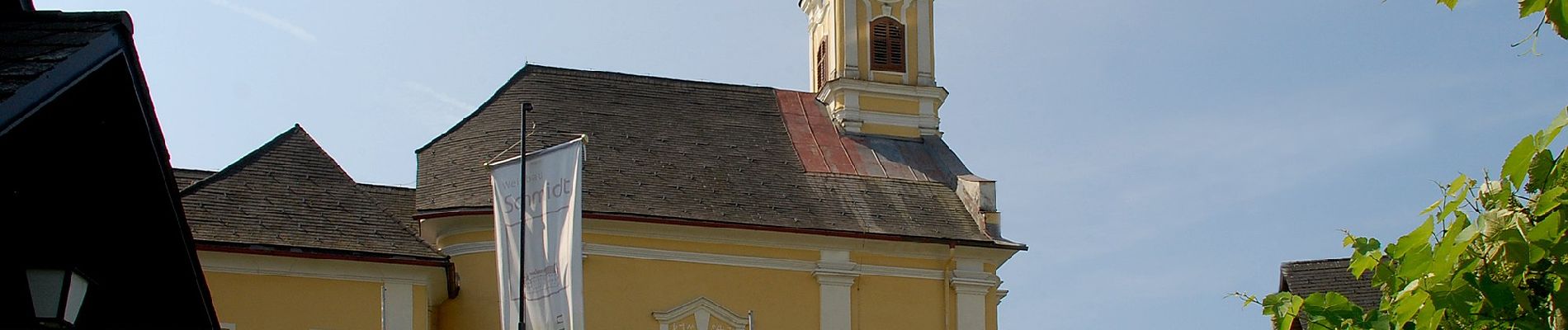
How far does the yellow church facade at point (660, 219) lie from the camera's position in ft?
88.2

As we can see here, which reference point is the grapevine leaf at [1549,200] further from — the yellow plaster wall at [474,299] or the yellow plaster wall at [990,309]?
the yellow plaster wall at [990,309]

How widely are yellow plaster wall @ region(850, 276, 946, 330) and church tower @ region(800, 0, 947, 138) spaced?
411 cm

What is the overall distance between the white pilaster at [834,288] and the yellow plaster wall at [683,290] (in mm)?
135

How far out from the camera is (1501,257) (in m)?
5.95

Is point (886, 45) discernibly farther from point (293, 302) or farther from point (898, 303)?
point (293, 302)

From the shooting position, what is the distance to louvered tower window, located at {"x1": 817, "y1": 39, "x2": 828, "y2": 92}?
36.0 metres

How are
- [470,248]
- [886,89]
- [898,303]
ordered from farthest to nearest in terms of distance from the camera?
[886,89] < [898,303] < [470,248]

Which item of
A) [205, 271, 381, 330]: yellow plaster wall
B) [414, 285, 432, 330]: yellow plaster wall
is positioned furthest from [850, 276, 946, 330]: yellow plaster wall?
[205, 271, 381, 330]: yellow plaster wall

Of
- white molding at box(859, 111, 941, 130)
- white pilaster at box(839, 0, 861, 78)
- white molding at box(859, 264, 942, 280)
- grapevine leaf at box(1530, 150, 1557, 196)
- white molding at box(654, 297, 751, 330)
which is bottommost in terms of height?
grapevine leaf at box(1530, 150, 1557, 196)

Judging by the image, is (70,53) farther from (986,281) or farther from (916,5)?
(916,5)

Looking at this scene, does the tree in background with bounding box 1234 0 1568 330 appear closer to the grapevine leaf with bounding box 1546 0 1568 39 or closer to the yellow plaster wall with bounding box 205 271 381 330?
the grapevine leaf with bounding box 1546 0 1568 39

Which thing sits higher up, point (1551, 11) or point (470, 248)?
point (470, 248)

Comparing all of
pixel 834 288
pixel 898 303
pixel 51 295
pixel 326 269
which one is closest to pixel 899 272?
pixel 898 303

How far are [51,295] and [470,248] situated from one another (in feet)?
73.4
